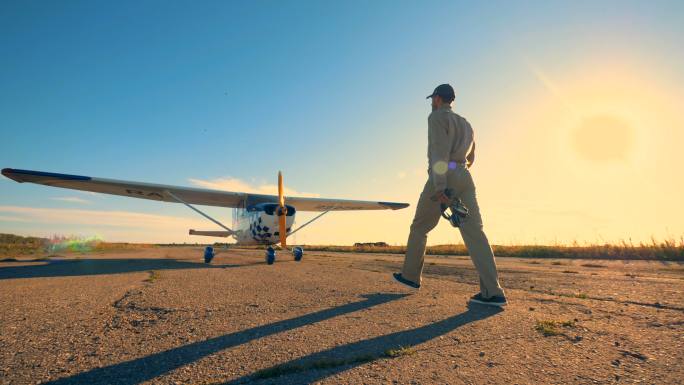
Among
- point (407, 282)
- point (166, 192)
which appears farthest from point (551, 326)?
point (166, 192)

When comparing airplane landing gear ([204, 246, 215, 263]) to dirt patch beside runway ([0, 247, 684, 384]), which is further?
airplane landing gear ([204, 246, 215, 263])

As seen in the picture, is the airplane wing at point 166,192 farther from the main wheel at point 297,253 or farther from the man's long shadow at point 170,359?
the man's long shadow at point 170,359

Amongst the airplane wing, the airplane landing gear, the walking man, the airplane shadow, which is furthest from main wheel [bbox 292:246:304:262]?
the walking man

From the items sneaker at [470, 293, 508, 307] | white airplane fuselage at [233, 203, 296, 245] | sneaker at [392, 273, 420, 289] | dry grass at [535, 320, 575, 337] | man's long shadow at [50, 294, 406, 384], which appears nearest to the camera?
man's long shadow at [50, 294, 406, 384]

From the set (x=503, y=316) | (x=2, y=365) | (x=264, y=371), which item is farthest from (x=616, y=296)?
(x=2, y=365)

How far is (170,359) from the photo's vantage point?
5.74 feet

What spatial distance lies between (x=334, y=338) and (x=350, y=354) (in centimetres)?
33

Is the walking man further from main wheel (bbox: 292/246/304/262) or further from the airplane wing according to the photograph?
the airplane wing

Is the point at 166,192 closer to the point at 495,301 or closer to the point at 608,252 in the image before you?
the point at 495,301

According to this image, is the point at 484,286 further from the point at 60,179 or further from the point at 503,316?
the point at 60,179

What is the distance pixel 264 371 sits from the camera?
5.11ft

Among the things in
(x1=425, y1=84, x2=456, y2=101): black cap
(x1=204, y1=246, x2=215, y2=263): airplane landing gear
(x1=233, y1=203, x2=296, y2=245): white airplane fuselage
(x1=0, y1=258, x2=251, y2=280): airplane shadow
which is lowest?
(x1=0, y1=258, x2=251, y2=280): airplane shadow

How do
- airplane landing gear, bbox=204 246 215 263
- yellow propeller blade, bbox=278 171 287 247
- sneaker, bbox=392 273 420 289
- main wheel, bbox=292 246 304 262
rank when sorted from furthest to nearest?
yellow propeller blade, bbox=278 171 287 247, main wheel, bbox=292 246 304 262, airplane landing gear, bbox=204 246 215 263, sneaker, bbox=392 273 420 289

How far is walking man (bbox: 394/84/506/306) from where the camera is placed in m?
3.38
